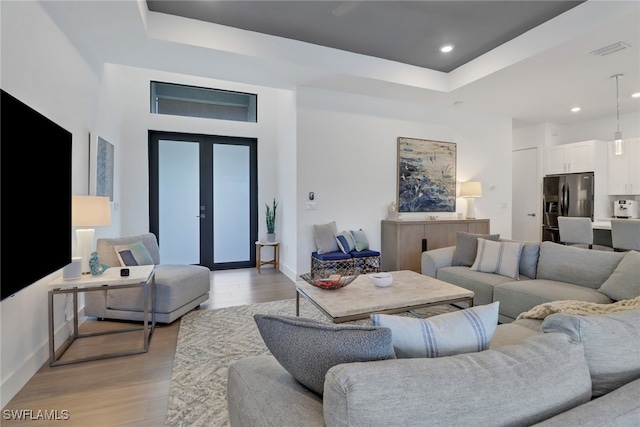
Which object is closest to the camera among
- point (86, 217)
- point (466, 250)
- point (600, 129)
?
point (86, 217)

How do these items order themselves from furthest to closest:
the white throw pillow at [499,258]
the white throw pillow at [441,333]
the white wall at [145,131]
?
1. the white wall at [145,131]
2. the white throw pillow at [499,258]
3. the white throw pillow at [441,333]

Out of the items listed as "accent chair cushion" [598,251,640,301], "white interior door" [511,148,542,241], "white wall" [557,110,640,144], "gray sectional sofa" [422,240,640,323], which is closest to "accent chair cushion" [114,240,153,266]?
"gray sectional sofa" [422,240,640,323]

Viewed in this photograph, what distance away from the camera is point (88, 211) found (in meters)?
2.46

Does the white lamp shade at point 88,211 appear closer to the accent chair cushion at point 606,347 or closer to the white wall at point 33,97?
the white wall at point 33,97

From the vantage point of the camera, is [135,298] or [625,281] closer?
[625,281]

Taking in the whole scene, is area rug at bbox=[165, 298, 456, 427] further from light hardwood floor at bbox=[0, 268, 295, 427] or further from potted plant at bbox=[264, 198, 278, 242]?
potted plant at bbox=[264, 198, 278, 242]

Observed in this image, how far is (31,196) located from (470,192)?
554 centimetres

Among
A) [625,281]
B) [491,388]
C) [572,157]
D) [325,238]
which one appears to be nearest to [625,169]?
[572,157]

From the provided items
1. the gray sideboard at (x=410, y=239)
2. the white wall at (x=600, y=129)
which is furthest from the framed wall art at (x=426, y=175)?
the white wall at (x=600, y=129)

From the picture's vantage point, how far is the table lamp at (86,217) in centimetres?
242

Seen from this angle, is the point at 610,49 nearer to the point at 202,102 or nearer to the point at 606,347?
the point at 606,347

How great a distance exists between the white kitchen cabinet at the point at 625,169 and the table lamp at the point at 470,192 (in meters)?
2.45

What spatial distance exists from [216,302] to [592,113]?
7086 millimetres

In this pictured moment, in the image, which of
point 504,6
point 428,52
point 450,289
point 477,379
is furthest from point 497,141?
point 477,379
